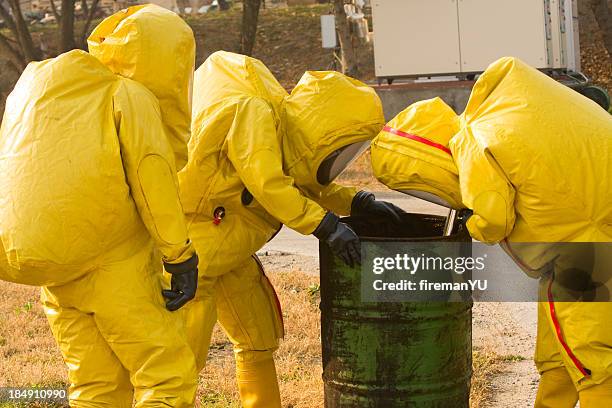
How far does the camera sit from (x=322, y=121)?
4.62 meters

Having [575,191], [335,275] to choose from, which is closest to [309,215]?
[335,275]

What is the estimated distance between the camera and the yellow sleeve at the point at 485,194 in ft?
13.1

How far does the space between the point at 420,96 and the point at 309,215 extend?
9.57 meters

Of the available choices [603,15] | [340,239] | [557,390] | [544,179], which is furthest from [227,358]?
[603,15]

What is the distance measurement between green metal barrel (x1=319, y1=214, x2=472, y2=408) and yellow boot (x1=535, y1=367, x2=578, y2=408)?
33 cm

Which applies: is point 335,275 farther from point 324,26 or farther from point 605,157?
point 324,26

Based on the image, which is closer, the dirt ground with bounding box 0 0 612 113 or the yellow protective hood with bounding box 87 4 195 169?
the yellow protective hood with bounding box 87 4 195 169

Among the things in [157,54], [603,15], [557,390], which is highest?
[157,54]

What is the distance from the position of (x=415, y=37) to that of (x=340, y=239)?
9.83 m

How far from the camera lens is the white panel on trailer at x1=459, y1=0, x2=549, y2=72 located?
13078 mm

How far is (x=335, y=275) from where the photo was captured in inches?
177

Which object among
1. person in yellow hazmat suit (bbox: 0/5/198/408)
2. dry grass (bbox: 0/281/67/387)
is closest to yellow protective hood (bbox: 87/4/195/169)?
person in yellow hazmat suit (bbox: 0/5/198/408)

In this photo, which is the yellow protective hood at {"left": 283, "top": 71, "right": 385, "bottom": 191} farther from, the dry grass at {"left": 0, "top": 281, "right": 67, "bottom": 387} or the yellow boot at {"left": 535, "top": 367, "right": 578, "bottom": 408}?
the dry grass at {"left": 0, "top": 281, "right": 67, "bottom": 387}

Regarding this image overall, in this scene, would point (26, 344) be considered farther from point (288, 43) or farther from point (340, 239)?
point (288, 43)
